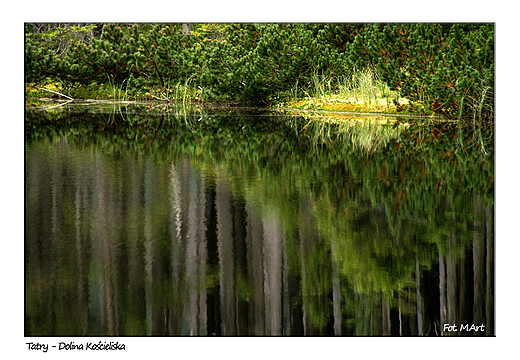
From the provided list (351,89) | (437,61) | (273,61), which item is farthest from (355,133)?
(273,61)

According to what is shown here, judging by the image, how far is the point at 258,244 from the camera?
167 inches

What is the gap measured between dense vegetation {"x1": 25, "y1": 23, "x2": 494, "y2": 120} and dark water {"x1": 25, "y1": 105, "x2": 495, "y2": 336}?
4.84 metres

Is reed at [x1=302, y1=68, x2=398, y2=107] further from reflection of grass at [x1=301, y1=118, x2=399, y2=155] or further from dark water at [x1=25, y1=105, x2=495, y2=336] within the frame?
dark water at [x1=25, y1=105, x2=495, y2=336]

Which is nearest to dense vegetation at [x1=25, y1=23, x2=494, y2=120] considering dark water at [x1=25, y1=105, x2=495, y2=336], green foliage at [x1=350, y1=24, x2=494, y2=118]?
green foliage at [x1=350, y1=24, x2=494, y2=118]

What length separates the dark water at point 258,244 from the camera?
3.22m

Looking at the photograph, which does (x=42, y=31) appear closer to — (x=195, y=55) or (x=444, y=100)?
(x=195, y=55)

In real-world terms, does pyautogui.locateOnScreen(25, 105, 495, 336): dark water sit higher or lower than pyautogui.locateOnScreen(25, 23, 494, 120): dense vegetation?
lower

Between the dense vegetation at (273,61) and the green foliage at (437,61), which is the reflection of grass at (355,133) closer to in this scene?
the green foliage at (437,61)

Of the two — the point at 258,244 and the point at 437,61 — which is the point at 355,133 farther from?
the point at 258,244

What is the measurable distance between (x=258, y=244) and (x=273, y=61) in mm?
14271

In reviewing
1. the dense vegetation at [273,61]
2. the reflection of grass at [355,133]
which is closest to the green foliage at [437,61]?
the dense vegetation at [273,61]

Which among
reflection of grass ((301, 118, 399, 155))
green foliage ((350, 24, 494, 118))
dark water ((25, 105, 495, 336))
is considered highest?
green foliage ((350, 24, 494, 118))

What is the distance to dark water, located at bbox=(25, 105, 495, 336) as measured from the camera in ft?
10.6
